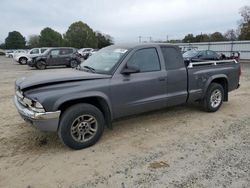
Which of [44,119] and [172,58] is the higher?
[172,58]

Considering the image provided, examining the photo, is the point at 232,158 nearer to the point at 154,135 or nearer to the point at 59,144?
the point at 154,135

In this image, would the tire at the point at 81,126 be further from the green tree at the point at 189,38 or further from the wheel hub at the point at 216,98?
the green tree at the point at 189,38

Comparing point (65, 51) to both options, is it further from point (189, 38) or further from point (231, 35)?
point (189, 38)

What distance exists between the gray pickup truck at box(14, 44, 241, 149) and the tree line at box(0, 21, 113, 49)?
60.3 m

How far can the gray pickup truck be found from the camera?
4074mm

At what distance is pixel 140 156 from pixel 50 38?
76499mm

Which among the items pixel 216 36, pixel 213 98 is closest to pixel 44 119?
pixel 213 98

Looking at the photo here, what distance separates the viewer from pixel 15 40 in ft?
291

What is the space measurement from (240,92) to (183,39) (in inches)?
2316

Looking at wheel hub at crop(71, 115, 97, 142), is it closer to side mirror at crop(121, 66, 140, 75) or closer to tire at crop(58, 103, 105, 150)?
tire at crop(58, 103, 105, 150)

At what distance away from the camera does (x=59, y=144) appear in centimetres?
460

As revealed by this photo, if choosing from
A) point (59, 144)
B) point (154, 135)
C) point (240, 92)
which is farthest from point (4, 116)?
point (240, 92)

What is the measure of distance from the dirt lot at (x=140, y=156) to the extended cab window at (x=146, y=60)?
125 cm

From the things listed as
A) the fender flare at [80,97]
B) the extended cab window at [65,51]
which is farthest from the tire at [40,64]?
the fender flare at [80,97]
